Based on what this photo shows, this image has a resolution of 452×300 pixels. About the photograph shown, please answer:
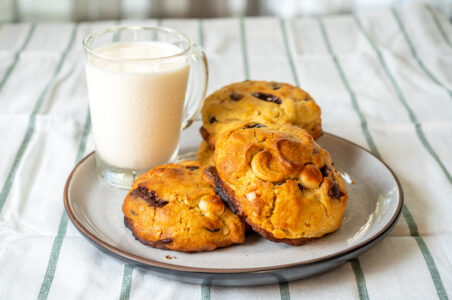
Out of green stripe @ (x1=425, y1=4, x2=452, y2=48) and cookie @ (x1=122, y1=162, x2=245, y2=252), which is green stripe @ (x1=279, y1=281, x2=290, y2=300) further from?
green stripe @ (x1=425, y1=4, x2=452, y2=48)

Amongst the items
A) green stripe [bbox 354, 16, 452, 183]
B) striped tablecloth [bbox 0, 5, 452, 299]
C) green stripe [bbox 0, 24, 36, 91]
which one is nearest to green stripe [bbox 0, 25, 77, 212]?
striped tablecloth [bbox 0, 5, 452, 299]

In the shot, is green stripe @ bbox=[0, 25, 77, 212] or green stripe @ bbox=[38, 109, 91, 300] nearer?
green stripe @ bbox=[38, 109, 91, 300]

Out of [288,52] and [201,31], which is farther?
[201,31]

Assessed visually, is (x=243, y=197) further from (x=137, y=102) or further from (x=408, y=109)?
(x=408, y=109)

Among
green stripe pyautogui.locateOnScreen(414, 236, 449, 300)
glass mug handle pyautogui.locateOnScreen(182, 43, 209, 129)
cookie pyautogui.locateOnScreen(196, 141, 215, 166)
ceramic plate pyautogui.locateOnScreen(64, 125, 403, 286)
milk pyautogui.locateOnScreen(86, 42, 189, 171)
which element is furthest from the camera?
glass mug handle pyautogui.locateOnScreen(182, 43, 209, 129)

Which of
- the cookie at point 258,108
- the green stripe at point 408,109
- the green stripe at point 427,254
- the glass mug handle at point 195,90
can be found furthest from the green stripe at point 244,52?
the green stripe at point 427,254

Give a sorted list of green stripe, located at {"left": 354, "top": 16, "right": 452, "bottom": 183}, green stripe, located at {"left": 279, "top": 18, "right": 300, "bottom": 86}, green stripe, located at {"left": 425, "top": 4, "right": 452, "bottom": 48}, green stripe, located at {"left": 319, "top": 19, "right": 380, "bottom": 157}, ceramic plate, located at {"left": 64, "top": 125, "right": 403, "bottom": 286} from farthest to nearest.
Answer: green stripe, located at {"left": 425, "top": 4, "right": 452, "bottom": 48} → green stripe, located at {"left": 279, "top": 18, "right": 300, "bottom": 86} → green stripe, located at {"left": 319, "top": 19, "right": 380, "bottom": 157} → green stripe, located at {"left": 354, "top": 16, "right": 452, "bottom": 183} → ceramic plate, located at {"left": 64, "top": 125, "right": 403, "bottom": 286}

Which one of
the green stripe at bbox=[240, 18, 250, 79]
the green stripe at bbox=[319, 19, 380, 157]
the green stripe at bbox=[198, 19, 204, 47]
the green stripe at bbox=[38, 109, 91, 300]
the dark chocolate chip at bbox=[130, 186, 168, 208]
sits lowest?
the green stripe at bbox=[198, 19, 204, 47]

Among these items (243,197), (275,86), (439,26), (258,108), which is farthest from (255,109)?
(439,26)
